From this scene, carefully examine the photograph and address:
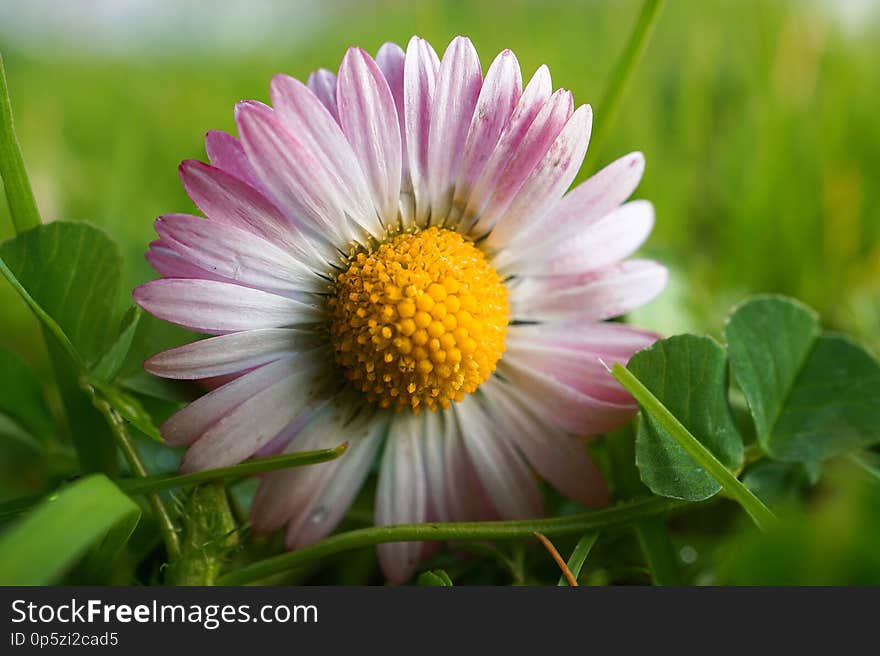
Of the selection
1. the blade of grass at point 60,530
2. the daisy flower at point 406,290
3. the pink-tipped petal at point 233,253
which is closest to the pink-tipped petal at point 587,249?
the daisy flower at point 406,290

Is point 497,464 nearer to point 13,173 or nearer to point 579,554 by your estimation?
point 579,554

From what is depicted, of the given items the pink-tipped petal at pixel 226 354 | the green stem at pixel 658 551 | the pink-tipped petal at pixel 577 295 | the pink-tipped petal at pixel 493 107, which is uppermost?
the pink-tipped petal at pixel 493 107

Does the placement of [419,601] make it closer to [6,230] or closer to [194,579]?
[194,579]

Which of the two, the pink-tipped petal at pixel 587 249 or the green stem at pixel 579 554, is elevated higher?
the pink-tipped petal at pixel 587 249

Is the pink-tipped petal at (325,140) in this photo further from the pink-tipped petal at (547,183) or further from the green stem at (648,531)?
the green stem at (648,531)

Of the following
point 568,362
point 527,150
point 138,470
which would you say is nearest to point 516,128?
point 527,150

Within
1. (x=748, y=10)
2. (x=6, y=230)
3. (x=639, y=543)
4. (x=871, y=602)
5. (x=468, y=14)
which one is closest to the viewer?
(x=871, y=602)

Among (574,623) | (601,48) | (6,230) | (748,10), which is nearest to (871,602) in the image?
(574,623)
